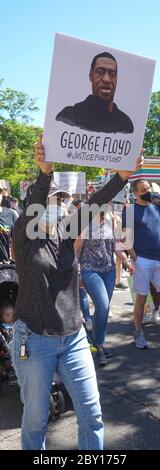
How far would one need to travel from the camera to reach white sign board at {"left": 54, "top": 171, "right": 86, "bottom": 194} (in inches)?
470

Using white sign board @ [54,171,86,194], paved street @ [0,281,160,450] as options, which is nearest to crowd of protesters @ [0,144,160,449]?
paved street @ [0,281,160,450]

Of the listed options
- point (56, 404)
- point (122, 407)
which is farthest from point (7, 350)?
point (122, 407)

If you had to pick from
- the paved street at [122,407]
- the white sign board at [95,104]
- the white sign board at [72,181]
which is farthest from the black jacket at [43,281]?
the white sign board at [72,181]

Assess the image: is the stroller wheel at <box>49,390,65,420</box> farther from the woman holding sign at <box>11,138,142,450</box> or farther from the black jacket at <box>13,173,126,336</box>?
the black jacket at <box>13,173,126,336</box>

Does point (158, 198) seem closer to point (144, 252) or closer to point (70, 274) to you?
point (144, 252)

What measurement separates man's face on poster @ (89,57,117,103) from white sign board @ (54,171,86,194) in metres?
8.62

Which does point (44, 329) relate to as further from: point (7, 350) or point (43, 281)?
point (7, 350)

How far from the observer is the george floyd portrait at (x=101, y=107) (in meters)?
2.85

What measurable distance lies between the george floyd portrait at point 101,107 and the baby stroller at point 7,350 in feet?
5.64

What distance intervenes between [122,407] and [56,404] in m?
0.66

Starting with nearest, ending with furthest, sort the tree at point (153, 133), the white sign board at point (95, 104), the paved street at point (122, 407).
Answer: the white sign board at point (95, 104) → the paved street at point (122, 407) → the tree at point (153, 133)

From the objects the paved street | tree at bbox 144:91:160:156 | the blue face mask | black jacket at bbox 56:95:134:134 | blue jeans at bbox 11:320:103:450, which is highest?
tree at bbox 144:91:160:156

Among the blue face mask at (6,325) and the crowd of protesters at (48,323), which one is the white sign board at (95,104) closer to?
the crowd of protesters at (48,323)

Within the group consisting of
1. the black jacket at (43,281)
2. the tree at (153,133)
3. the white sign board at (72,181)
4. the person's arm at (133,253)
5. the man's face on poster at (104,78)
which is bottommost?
the person's arm at (133,253)
